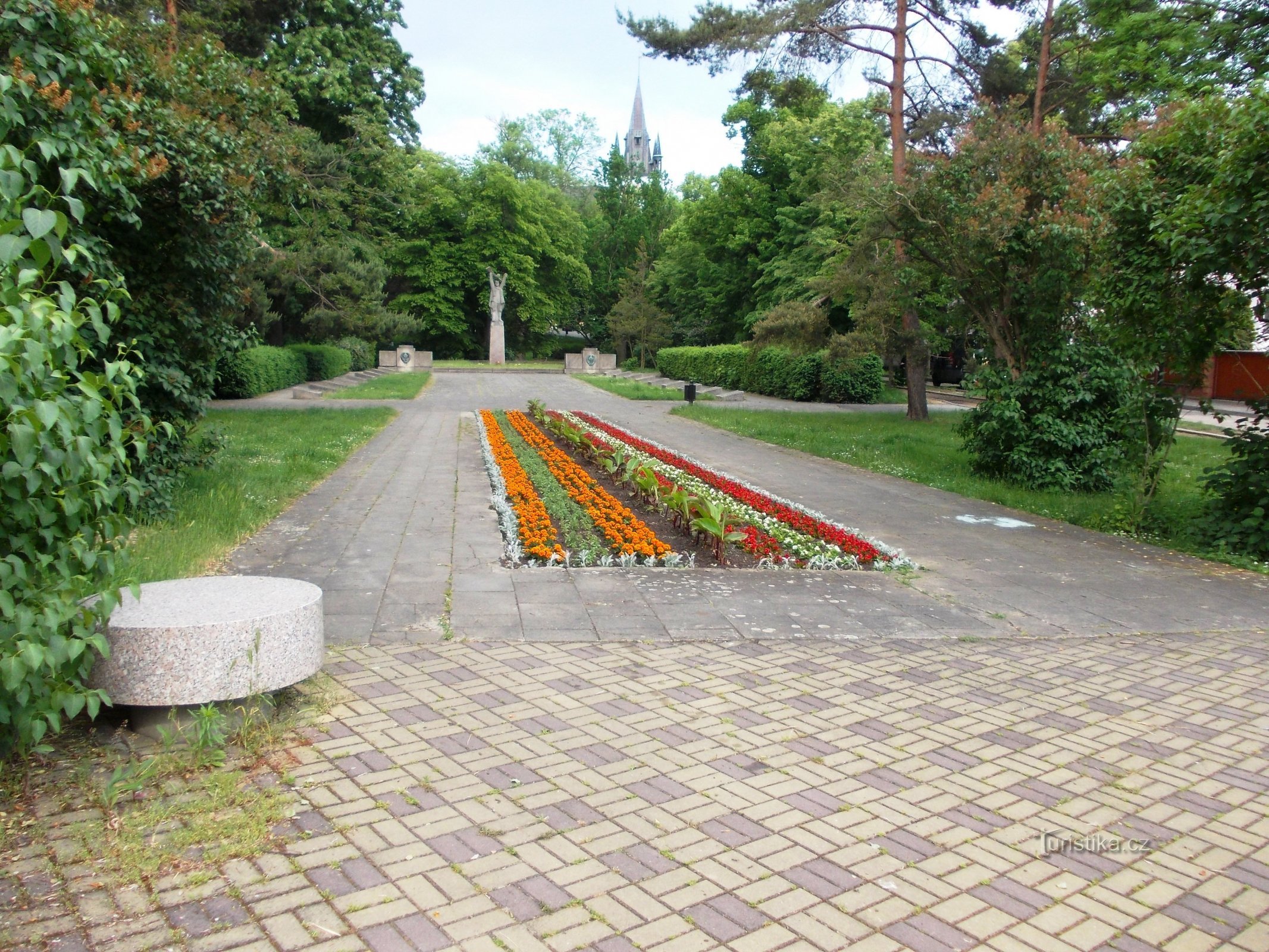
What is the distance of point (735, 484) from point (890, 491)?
7.28 feet

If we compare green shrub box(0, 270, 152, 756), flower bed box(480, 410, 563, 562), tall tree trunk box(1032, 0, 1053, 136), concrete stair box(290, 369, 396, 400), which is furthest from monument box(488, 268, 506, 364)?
green shrub box(0, 270, 152, 756)

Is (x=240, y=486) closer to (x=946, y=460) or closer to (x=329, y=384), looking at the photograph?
(x=946, y=460)

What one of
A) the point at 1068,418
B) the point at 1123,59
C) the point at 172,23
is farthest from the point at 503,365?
the point at 1068,418

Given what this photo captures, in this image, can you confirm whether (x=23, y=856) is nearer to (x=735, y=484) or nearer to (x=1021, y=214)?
(x=735, y=484)

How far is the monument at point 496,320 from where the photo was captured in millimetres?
52250

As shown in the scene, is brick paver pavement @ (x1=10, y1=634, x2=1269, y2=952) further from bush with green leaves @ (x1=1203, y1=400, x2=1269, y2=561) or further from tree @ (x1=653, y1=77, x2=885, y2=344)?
tree @ (x1=653, y1=77, x2=885, y2=344)

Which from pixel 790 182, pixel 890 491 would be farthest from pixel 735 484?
pixel 790 182

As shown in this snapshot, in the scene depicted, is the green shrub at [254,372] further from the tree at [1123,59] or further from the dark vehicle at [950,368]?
the dark vehicle at [950,368]

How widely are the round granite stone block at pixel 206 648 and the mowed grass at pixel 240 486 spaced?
0.26 m

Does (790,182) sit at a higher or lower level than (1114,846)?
higher

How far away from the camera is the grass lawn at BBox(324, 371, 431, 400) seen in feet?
83.9

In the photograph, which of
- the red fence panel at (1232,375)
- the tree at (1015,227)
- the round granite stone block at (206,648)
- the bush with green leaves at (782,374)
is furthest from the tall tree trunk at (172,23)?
the red fence panel at (1232,375)

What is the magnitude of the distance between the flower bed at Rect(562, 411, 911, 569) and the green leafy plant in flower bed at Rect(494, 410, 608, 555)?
1.12 m

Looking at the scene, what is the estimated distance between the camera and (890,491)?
11.5 metres
